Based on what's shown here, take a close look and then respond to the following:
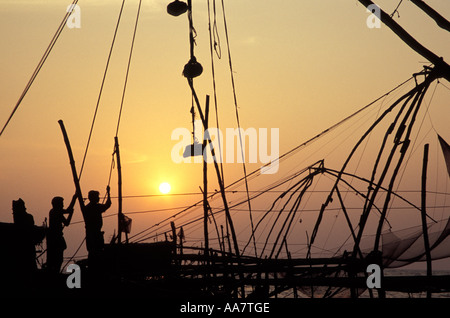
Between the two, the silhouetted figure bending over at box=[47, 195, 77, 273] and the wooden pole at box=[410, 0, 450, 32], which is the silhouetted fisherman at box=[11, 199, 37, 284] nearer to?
the silhouetted figure bending over at box=[47, 195, 77, 273]

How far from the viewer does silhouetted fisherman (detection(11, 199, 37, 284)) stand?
271 inches

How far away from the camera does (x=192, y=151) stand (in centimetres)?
956

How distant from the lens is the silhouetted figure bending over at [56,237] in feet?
27.3

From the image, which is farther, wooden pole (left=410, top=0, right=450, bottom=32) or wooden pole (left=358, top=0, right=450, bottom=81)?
wooden pole (left=358, top=0, right=450, bottom=81)

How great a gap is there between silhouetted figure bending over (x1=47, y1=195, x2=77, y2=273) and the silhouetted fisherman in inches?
42.3

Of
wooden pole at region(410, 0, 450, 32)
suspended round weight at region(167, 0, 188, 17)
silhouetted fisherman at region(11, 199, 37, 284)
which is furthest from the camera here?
suspended round weight at region(167, 0, 188, 17)

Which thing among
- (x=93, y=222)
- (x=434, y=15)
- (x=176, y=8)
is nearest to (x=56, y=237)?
(x=93, y=222)

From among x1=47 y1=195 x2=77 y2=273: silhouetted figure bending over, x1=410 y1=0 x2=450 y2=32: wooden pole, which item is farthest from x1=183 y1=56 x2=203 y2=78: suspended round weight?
x1=410 y1=0 x2=450 y2=32: wooden pole

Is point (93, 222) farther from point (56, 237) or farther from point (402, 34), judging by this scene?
point (402, 34)

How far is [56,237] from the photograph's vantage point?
8.40 meters
